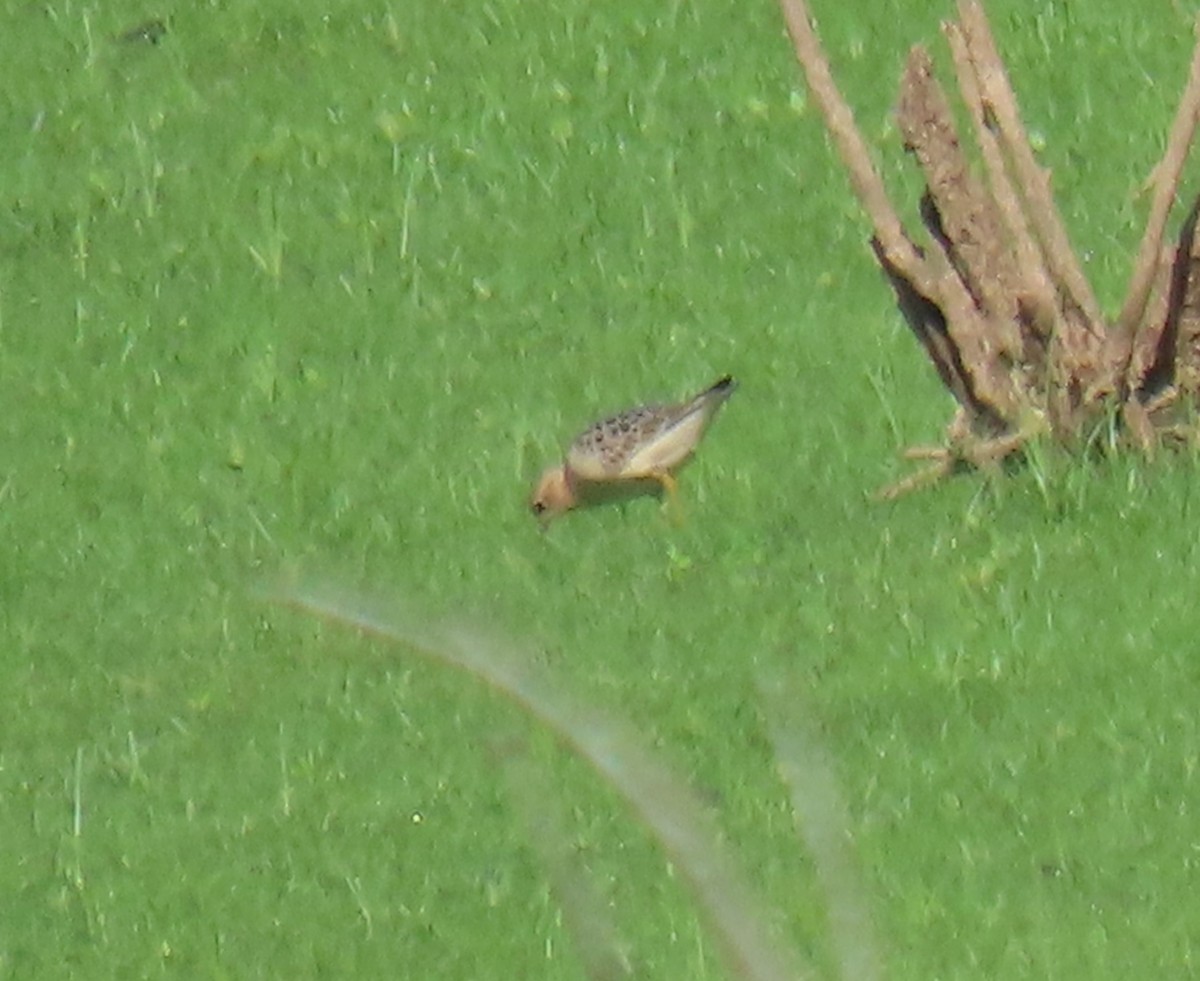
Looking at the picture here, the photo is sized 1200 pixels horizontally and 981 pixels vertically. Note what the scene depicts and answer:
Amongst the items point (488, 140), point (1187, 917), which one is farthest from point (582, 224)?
point (1187, 917)

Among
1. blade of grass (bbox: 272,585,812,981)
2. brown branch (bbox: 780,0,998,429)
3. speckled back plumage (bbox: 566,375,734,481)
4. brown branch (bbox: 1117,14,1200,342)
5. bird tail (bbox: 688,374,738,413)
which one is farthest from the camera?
bird tail (bbox: 688,374,738,413)

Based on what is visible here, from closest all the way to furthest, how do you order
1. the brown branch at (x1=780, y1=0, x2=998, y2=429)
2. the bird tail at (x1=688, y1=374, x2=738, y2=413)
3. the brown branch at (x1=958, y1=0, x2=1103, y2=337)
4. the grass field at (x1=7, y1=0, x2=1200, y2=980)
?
the grass field at (x1=7, y1=0, x2=1200, y2=980), the brown branch at (x1=958, y1=0, x2=1103, y2=337), the brown branch at (x1=780, y1=0, x2=998, y2=429), the bird tail at (x1=688, y1=374, x2=738, y2=413)

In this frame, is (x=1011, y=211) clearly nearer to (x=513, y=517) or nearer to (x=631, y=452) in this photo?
(x=631, y=452)

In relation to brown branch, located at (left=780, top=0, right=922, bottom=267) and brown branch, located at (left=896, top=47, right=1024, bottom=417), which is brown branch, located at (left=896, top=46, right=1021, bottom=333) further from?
brown branch, located at (left=780, top=0, right=922, bottom=267)

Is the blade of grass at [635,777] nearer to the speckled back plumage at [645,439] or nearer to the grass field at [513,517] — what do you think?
the grass field at [513,517]

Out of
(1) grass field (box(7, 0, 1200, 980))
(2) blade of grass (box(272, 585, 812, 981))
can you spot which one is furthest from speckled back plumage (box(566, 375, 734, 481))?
(2) blade of grass (box(272, 585, 812, 981))
